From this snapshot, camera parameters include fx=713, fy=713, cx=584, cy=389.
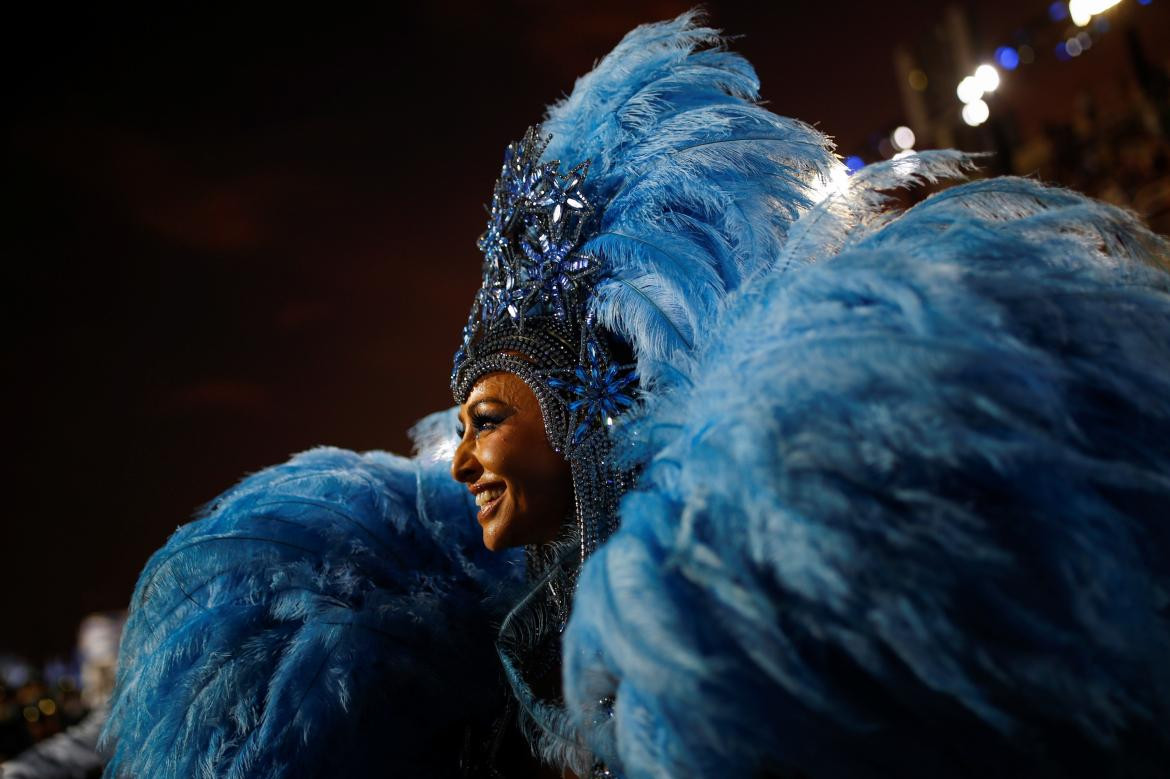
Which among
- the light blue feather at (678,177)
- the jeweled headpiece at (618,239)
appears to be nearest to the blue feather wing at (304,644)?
the jeweled headpiece at (618,239)

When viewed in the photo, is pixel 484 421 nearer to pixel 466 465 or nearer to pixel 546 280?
pixel 466 465

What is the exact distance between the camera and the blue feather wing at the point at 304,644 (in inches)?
54.6

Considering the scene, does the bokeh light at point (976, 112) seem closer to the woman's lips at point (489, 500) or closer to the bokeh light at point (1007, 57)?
the bokeh light at point (1007, 57)

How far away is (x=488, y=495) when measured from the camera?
148 centimetres

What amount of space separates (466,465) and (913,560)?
1005 millimetres

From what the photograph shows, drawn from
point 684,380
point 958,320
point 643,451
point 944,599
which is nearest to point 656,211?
point 684,380

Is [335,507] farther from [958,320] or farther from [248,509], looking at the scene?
[958,320]

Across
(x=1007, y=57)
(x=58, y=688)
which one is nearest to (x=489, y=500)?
(x=1007, y=57)

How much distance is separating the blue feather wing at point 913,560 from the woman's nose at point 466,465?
74 cm

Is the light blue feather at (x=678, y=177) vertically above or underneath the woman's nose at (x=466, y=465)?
above

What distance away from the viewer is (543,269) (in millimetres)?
1476

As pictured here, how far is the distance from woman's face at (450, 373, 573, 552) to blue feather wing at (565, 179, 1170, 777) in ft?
2.12

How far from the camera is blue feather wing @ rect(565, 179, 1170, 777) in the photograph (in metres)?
0.67

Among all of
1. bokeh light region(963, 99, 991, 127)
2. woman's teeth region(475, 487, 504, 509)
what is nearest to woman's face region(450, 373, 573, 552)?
woman's teeth region(475, 487, 504, 509)
